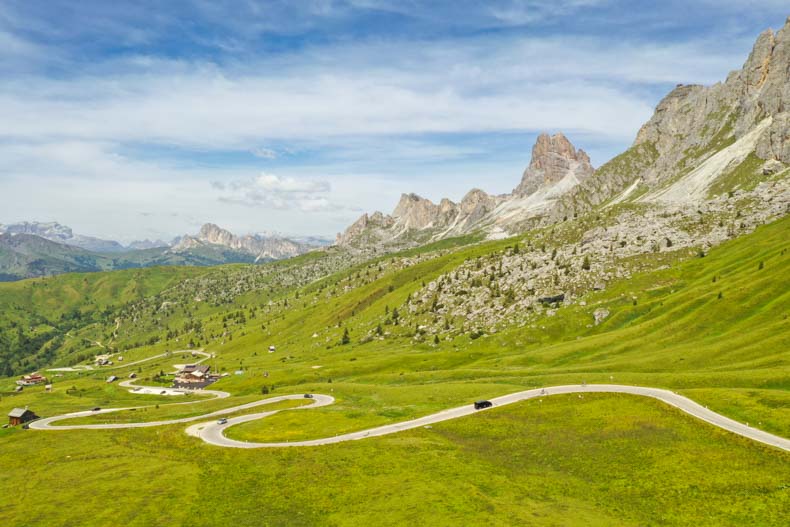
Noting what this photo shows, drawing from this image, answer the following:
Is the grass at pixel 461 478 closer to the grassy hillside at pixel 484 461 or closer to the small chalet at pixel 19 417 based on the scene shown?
the grassy hillside at pixel 484 461

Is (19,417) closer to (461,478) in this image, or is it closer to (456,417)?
(456,417)

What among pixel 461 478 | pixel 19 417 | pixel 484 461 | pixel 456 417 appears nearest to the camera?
pixel 461 478

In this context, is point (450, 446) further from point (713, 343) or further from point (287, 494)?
point (713, 343)

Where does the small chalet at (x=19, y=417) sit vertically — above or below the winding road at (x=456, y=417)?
below

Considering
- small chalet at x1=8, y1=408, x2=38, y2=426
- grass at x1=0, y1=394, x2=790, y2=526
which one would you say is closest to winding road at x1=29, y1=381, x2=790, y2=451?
grass at x1=0, y1=394, x2=790, y2=526

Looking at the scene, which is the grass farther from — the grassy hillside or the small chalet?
the small chalet

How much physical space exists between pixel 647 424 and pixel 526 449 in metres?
19.6

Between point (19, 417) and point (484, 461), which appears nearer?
point (484, 461)

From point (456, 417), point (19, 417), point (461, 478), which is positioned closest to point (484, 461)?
point (461, 478)

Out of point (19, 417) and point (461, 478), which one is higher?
point (461, 478)

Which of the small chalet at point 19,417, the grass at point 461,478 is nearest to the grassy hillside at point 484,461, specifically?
the grass at point 461,478

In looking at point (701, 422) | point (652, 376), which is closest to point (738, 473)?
point (701, 422)

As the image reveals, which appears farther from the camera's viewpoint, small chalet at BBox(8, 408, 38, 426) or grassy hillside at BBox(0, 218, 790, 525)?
small chalet at BBox(8, 408, 38, 426)

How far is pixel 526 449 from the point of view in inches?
2689
